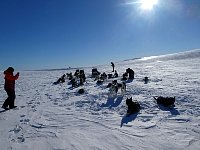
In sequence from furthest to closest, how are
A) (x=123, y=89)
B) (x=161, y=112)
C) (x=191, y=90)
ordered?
(x=123, y=89) < (x=191, y=90) < (x=161, y=112)

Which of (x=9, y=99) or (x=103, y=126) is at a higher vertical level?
(x=9, y=99)

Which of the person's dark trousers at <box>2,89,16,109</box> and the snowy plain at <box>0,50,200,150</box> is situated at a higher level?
the person's dark trousers at <box>2,89,16,109</box>

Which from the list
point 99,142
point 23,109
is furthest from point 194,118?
point 23,109

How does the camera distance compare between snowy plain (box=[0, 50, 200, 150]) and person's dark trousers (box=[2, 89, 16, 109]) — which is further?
person's dark trousers (box=[2, 89, 16, 109])

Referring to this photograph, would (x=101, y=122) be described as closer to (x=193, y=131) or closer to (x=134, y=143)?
(x=134, y=143)

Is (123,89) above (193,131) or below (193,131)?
above

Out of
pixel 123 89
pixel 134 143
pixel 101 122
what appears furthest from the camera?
pixel 123 89

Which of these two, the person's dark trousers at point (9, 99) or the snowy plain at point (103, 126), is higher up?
the person's dark trousers at point (9, 99)

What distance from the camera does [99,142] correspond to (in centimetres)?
710

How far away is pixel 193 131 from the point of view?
25.4 ft

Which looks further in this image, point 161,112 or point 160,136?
point 161,112

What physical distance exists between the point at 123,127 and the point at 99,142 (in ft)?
5.17

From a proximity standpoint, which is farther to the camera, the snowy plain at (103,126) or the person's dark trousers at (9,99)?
the person's dark trousers at (9,99)

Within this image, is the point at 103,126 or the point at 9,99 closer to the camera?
the point at 103,126
